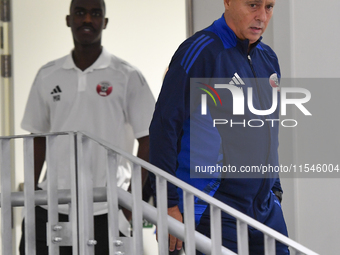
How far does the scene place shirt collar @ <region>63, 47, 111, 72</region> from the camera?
2.16 meters

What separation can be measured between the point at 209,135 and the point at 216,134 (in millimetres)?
20

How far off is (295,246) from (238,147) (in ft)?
1.81

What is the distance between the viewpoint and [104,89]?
2064 millimetres

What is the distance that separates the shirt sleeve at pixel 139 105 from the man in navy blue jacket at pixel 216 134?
598 mm

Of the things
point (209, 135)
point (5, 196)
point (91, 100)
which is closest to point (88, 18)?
point (91, 100)

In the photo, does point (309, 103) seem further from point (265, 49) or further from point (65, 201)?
point (65, 201)

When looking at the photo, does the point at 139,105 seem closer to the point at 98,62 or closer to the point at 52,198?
the point at 98,62

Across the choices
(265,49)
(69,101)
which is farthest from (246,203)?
(69,101)

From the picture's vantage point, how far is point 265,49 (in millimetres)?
1660

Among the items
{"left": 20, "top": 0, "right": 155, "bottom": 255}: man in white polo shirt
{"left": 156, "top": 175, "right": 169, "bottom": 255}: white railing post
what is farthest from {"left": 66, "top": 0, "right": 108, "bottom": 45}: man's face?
{"left": 156, "top": 175, "right": 169, "bottom": 255}: white railing post

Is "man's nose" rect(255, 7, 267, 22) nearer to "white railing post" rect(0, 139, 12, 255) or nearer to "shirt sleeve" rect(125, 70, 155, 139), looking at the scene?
"shirt sleeve" rect(125, 70, 155, 139)

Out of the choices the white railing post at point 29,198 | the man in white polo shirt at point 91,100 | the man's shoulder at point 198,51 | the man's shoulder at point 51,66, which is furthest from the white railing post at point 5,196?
the man's shoulder at point 51,66

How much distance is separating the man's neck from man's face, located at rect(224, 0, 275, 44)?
0.85 metres

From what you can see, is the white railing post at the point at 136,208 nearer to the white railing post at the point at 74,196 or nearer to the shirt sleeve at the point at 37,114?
the white railing post at the point at 74,196
